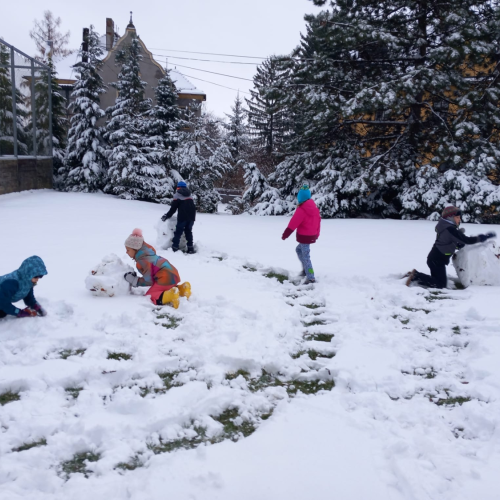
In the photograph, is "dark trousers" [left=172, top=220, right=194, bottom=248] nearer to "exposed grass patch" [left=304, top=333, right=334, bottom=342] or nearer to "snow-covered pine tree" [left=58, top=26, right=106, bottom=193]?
"exposed grass patch" [left=304, top=333, right=334, bottom=342]

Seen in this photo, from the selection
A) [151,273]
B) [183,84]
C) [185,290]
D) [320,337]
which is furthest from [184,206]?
[183,84]

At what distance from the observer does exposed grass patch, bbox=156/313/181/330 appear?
4469 mm

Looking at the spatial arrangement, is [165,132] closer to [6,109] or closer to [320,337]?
[6,109]

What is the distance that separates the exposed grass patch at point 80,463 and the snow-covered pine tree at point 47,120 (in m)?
18.2

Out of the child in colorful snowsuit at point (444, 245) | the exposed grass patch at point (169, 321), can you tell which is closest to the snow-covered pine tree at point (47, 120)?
the exposed grass patch at point (169, 321)

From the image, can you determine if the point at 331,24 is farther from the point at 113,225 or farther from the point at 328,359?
the point at 328,359

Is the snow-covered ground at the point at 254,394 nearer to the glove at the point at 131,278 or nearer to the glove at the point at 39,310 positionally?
the glove at the point at 39,310

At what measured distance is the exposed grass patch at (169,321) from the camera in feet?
14.7

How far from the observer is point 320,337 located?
177 inches

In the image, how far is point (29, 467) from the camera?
2.35 meters

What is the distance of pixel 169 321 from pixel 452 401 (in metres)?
2.82

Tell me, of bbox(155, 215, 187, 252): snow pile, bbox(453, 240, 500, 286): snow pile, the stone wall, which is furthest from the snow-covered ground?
the stone wall

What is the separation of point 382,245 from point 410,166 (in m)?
6.48

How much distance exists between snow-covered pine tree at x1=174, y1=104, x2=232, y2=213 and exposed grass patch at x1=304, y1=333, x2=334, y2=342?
53.5 ft
